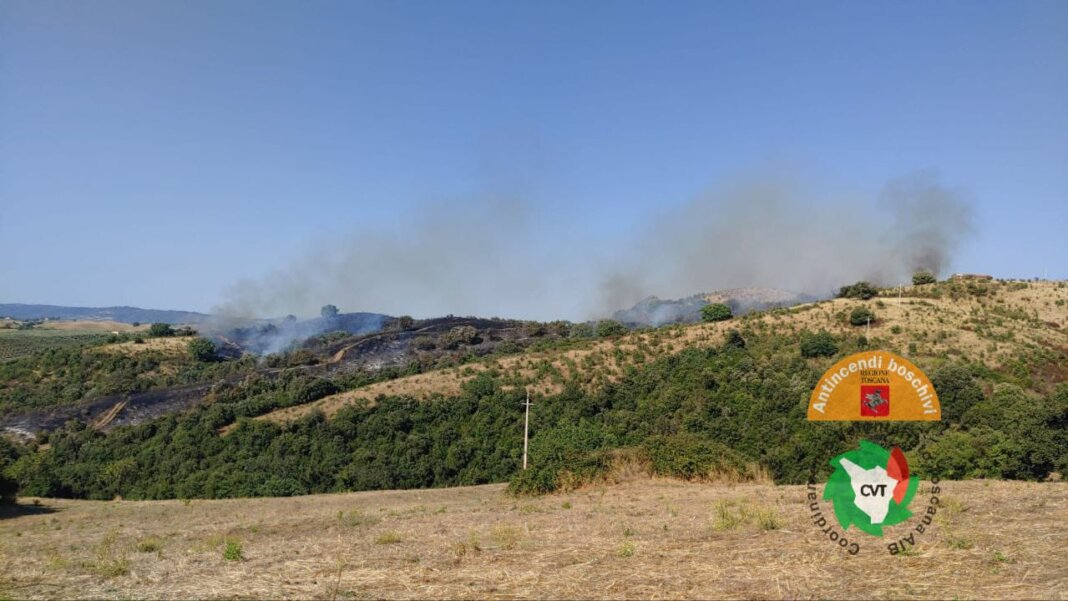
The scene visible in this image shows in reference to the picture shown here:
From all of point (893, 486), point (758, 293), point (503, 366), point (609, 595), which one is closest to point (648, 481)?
point (893, 486)

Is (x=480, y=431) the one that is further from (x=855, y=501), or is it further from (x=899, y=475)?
(x=899, y=475)

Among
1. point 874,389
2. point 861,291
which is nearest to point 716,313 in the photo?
point 861,291

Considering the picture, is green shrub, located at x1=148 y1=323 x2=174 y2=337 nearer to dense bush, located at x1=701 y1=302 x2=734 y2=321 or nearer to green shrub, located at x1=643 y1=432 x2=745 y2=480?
dense bush, located at x1=701 y1=302 x2=734 y2=321

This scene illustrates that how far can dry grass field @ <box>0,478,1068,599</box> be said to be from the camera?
777cm

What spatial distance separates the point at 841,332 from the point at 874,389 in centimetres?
4696

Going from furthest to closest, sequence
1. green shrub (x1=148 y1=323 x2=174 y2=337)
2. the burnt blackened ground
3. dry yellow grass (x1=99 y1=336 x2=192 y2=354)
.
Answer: green shrub (x1=148 y1=323 x2=174 y2=337) → dry yellow grass (x1=99 y1=336 x2=192 y2=354) → the burnt blackened ground

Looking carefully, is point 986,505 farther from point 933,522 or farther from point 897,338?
point 897,338

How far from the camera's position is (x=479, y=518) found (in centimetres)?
1586

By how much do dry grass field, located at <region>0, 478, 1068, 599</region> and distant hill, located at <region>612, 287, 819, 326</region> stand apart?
9532 cm

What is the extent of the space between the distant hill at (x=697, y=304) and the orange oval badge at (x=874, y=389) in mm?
95299

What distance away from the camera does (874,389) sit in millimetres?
13289

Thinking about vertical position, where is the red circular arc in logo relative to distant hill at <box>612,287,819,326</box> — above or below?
below

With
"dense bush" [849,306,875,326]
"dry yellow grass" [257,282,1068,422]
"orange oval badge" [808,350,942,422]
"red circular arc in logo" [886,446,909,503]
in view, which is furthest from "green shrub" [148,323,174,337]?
"red circular arc in logo" [886,446,909,503]

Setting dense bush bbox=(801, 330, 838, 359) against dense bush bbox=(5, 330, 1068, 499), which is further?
dense bush bbox=(801, 330, 838, 359)
